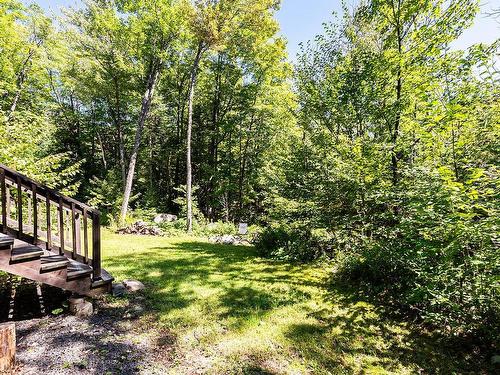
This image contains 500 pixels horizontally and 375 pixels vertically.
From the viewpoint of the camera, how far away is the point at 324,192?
6.81 metres

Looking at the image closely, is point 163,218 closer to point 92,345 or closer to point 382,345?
point 92,345

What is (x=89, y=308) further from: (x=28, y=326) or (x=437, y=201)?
(x=437, y=201)

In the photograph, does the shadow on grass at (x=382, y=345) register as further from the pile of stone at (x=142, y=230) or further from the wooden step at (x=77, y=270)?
the pile of stone at (x=142, y=230)

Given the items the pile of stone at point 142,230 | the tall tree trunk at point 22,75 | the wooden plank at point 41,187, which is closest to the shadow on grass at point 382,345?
the wooden plank at point 41,187

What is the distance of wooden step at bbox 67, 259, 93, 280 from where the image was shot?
3848 millimetres

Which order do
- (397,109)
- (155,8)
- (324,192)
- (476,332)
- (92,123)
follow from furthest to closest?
(92,123) < (155,8) < (324,192) < (397,109) < (476,332)

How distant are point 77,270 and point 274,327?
3.15m

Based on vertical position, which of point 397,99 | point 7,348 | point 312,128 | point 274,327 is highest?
point 312,128

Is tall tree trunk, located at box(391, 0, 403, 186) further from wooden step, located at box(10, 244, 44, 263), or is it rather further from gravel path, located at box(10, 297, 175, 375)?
wooden step, located at box(10, 244, 44, 263)

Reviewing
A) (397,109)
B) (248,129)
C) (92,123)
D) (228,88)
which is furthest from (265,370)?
(92,123)

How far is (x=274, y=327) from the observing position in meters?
Answer: 4.16

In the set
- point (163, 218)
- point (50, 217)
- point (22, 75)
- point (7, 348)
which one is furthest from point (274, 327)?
point (22, 75)

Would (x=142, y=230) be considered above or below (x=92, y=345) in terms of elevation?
above

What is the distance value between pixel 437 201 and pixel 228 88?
16.0m
